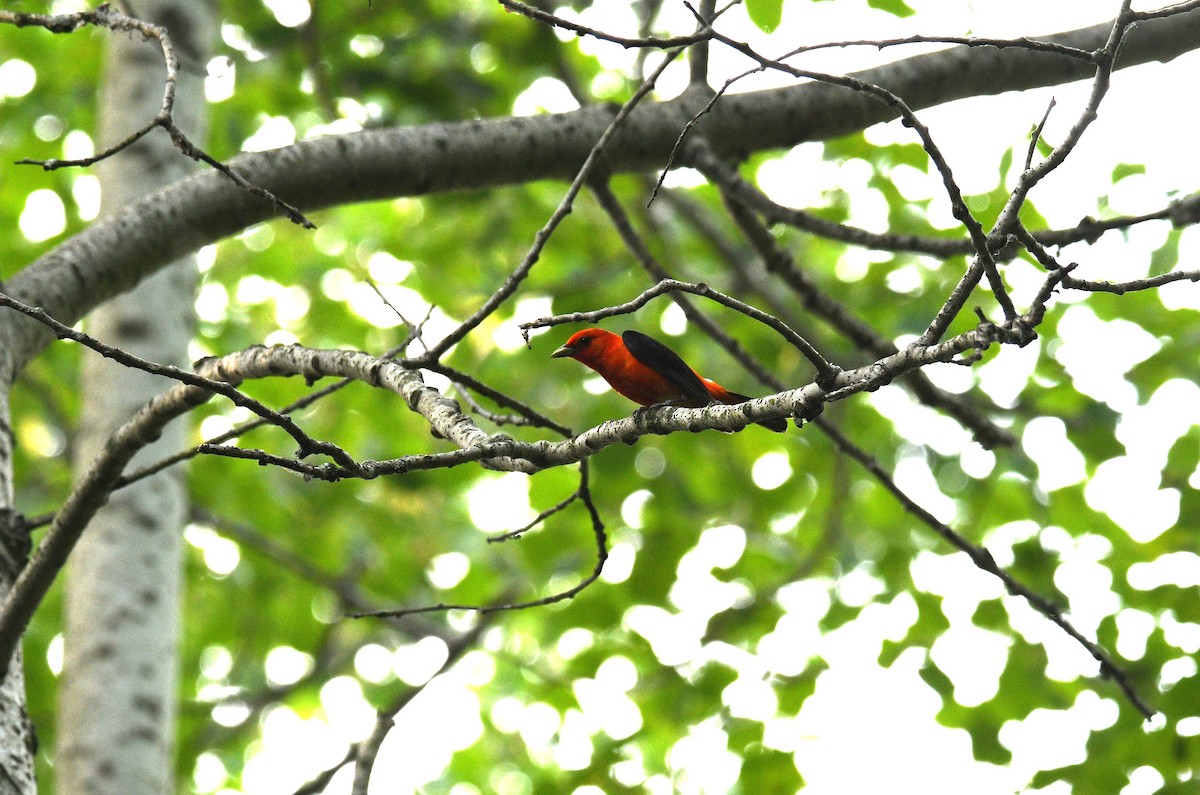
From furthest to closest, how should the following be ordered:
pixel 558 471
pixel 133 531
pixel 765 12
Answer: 1. pixel 558 471
2. pixel 133 531
3. pixel 765 12

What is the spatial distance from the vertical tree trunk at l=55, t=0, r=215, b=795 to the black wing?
1.77 meters

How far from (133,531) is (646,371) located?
2054 millimetres

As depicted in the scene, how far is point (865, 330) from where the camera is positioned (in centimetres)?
363

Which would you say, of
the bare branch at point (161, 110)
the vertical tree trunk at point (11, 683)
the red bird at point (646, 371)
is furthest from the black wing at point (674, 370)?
the vertical tree trunk at point (11, 683)

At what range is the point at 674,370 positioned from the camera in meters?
3.61

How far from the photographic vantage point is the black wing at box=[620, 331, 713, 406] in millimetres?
3594

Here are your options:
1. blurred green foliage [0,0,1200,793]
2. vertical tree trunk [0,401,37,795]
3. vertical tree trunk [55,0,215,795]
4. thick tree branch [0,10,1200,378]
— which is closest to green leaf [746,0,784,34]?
thick tree branch [0,10,1200,378]

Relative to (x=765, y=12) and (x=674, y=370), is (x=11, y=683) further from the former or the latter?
(x=765, y=12)

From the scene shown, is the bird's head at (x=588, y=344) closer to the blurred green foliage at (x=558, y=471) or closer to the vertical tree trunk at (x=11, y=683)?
the blurred green foliage at (x=558, y=471)

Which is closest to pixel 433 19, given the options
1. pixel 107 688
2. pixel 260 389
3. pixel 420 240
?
pixel 420 240

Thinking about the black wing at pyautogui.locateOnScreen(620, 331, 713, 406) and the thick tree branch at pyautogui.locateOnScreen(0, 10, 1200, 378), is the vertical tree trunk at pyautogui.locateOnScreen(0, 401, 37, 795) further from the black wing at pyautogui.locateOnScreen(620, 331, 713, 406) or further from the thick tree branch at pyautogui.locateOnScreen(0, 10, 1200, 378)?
the black wing at pyautogui.locateOnScreen(620, 331, 713, 406)

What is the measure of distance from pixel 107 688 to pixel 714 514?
3.43 meters

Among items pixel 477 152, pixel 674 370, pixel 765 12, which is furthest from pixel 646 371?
pixel 765 12

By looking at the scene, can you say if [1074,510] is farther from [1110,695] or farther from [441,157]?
[441,157]
